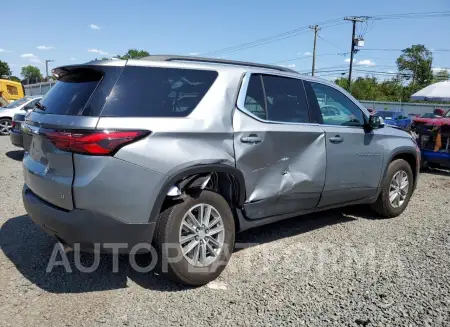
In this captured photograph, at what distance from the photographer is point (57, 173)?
291 cm

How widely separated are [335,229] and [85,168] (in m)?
3.18

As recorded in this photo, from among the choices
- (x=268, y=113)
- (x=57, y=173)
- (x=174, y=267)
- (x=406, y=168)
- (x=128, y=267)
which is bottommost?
(x=128, y=267)

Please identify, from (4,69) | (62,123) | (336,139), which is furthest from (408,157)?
(4,69)

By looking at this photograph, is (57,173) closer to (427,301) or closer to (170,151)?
(170,151)

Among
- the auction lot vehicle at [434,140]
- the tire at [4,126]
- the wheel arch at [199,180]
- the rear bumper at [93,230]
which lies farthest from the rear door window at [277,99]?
the tire at [4,126]

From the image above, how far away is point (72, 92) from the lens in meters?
3.14

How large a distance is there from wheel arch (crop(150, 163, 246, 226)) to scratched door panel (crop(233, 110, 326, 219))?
0.26ft

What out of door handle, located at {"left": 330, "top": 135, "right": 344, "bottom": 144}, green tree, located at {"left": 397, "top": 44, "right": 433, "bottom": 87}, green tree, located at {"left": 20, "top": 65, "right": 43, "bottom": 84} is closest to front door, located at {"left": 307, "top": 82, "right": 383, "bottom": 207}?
Result: door handle, located at {"left": 330, "top": 135, "right": 344, "bottom": 144}

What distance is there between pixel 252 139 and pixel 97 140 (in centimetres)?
135

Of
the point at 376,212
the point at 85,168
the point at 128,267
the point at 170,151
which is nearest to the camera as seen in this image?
the point at 85,168

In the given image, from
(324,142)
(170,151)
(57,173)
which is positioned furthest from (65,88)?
(324,142)

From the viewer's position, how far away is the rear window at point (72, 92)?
2.95 m

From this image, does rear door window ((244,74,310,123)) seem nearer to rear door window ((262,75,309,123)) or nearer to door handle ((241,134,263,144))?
rear door window ((262,75,309,123))

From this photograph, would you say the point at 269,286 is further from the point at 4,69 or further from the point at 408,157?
the point at 4,69
